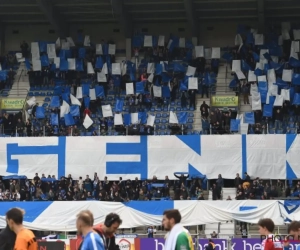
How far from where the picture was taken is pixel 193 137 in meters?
34.1

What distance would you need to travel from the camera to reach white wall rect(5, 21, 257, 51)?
40719 millimetres

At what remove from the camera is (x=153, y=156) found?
34375 mm

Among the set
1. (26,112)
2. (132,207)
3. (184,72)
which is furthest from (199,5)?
(132,207)

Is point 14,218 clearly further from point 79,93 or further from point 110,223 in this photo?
point 79,93

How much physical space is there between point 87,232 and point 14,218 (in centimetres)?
90

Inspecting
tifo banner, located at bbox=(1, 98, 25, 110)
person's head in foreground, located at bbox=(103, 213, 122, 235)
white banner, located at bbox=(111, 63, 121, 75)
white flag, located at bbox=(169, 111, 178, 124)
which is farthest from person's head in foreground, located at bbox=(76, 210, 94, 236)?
tifo banner, located at bbox=(1, 98, 25, 110)

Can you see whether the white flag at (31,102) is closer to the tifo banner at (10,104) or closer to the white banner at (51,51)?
the tifo banner at (10,104)

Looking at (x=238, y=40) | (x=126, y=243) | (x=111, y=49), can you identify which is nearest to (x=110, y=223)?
(x=126, y=243)

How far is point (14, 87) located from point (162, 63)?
7939 mm

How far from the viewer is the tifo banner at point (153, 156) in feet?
109

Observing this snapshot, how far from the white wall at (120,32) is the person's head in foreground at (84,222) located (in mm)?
32853

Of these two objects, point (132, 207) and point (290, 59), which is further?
point (290, 59)

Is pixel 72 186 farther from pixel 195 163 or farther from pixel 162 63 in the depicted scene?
pixel 162 63

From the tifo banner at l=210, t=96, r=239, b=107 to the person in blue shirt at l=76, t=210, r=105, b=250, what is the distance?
1150 inches
